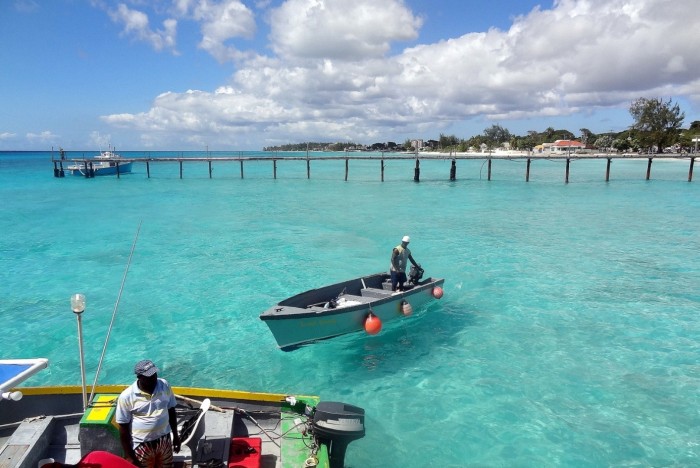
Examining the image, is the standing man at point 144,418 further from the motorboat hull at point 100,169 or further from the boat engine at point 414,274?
the motorboat hull at point 100,169

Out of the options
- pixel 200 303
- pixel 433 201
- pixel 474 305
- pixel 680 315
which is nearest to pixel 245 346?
pixel 200 303

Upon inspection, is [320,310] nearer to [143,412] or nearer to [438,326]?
[438,326]

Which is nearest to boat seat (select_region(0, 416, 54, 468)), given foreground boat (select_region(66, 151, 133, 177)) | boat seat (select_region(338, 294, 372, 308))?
boat seat (select_region(338, 294, 372, 308))

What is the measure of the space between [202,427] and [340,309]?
18.4 ft

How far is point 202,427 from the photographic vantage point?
640cm

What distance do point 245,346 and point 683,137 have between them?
437 ft

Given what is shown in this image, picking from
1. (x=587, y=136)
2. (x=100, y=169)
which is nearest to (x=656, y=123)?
(x=587, y=136)

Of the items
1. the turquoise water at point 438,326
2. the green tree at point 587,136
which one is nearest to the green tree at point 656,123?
the green tree at point 587,136

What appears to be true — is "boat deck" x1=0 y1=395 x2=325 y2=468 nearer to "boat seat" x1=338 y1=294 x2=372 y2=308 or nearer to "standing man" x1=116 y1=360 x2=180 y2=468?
"standing man" x1=116 y1=360 x2=180 y2=468

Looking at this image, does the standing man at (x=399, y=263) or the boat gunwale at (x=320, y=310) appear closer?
the boat gunwale at (x=320, y=310)

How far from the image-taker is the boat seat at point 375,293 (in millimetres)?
13719

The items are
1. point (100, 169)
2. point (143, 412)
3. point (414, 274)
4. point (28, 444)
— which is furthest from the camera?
point (100, 169)

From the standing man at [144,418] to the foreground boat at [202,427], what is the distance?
14.1 inches

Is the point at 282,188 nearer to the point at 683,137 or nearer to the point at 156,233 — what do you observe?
the point at 156,233
